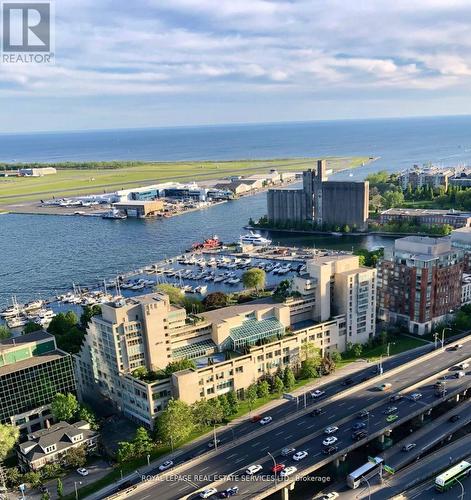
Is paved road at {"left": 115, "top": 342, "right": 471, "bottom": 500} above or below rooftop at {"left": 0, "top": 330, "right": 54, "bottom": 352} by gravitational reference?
below

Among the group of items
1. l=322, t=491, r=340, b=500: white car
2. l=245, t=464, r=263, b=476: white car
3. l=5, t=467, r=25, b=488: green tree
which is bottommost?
l=5, t=467, r=25, b=488: green tree

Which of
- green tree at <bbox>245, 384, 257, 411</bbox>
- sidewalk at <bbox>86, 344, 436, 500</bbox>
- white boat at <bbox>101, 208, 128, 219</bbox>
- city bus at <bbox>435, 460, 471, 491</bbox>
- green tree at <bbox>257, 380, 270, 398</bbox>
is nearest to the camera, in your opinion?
city bus at <bbox>435, 460, 471, 491</bbox>

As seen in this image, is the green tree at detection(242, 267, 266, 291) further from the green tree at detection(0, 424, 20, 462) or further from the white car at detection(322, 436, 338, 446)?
the green tree at detection(0, 424, 20, 462)

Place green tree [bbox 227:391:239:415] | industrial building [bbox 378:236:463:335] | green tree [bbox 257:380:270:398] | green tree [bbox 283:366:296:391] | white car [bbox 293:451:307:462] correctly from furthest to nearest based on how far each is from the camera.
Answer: industrial building [bbox 378:236:463:335]
green tree [bbox 283:366:296:391]
green tree [bbox 257:380:270:398]
green tree [bbox 227:391:239:415]
white car [bbox 293:451:307:462]

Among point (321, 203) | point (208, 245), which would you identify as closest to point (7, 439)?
point (208, 245)

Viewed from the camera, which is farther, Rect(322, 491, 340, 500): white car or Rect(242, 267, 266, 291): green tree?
Rect(242, 267, 266, 291): green tree

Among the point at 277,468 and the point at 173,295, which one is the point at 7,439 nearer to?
the point at 277,468

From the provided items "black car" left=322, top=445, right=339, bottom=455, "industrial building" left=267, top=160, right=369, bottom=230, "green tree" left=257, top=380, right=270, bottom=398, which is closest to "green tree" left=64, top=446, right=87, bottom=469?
"green tree" left=257, top=380, right=270, bottom=398

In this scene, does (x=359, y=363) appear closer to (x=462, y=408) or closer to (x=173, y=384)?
(x=462, y=408)
